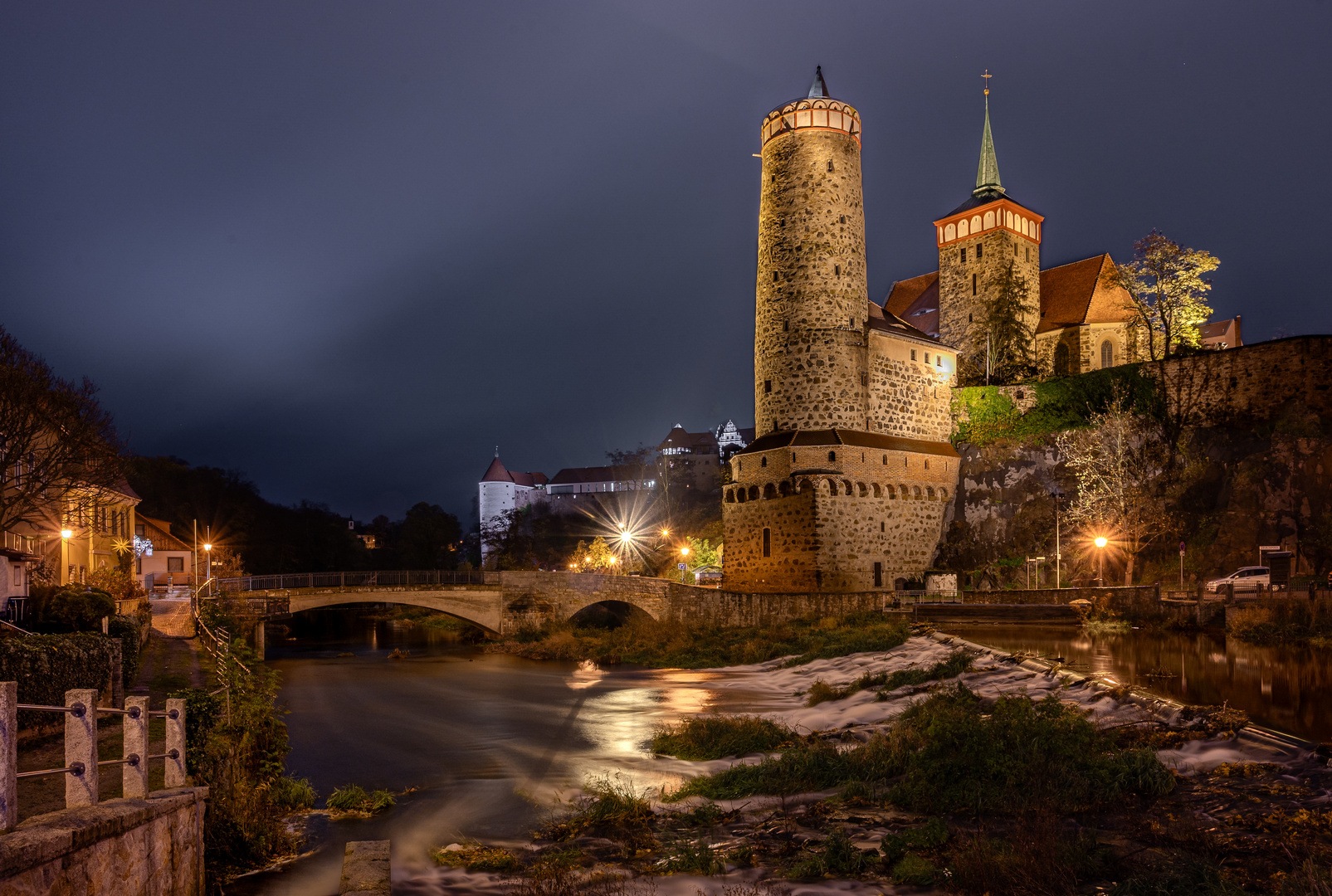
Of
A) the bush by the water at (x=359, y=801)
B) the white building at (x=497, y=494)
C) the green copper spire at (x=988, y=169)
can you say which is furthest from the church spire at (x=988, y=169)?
the white building at (x=497, y=494)

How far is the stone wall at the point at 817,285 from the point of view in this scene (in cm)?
3728

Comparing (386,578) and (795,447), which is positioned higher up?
A: (795,447)

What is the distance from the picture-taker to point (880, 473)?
37469 mm

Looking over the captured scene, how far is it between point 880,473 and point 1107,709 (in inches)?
897

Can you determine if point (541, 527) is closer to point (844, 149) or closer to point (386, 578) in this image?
point (386, 578)

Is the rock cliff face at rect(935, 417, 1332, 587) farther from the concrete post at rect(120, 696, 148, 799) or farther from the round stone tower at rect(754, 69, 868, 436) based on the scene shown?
the concrete post at rect(120, 696, 148, 799)

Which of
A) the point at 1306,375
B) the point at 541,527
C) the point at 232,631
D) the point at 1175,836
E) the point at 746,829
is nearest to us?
the point at 1175,836

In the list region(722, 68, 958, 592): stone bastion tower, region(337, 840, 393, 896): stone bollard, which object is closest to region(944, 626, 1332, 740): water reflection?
region(722, 68, 958, 592): stone bastion tower

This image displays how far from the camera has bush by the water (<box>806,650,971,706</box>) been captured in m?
20.5

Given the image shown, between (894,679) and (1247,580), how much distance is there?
15339 millimetres

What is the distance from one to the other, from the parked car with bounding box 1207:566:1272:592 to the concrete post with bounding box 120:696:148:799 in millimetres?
29820

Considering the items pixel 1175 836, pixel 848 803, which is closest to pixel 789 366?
pixel 848 803

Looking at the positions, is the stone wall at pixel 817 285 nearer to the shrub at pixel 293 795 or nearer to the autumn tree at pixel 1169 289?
the autumn tree at pixel 1169 289

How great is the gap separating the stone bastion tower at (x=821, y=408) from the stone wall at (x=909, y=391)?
95 millimetres
